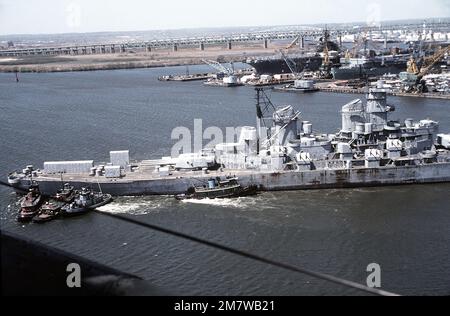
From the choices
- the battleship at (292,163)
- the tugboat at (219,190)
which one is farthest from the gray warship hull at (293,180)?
the tugboat at (219,190)

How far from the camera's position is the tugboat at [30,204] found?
702 inches

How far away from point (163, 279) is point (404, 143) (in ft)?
42.7

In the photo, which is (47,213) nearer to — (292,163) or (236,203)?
(236,203)

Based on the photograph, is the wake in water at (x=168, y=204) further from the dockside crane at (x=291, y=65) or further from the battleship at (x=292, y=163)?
the dockside crane at (x=291, y=65)

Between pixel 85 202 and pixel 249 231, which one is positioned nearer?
pixel 249 231

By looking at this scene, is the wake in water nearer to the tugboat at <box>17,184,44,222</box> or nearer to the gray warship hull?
the gray warship hull

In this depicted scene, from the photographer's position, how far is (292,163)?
21.1 m

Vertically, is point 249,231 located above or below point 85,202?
below

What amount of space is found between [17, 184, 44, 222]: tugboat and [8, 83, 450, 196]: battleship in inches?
39.3

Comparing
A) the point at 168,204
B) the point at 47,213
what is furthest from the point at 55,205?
the point at 168,204

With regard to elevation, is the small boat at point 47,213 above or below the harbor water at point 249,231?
above

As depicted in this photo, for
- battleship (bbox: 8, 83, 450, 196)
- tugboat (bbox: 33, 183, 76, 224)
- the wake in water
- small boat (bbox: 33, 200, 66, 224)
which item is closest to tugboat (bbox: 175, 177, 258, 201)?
the wake in water

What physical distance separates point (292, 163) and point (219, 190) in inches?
125

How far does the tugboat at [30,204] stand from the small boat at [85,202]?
891 mm
